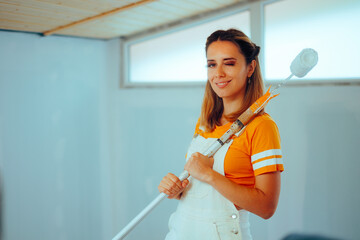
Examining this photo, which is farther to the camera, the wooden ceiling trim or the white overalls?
the wooden ceiling trim

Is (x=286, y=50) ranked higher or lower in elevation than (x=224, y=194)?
higher

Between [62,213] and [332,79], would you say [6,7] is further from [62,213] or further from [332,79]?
[332,79]

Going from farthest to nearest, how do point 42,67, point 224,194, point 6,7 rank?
point 42,67 → point 6,7 → point 224,194

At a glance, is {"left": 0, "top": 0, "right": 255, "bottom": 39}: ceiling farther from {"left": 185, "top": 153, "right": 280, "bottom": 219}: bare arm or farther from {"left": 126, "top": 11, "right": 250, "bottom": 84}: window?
{"left": 185, "top": 153, "right": 280, "bottom": 219}: bare arm

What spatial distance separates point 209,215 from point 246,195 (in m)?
0.19

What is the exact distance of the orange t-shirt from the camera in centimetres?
111

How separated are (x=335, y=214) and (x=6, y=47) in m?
2.01

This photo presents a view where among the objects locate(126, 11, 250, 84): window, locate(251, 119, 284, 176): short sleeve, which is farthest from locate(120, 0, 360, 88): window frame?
locate(251, 119, 284, 176): short sleeve

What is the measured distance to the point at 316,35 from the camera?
1939 millimetres

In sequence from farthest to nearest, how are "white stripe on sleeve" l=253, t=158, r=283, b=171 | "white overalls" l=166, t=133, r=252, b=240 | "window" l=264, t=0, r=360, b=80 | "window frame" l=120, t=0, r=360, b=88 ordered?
"window frame" l=120, t=0, r=360, b=88 < "window" l=264, t=0, r=360, b=80 < "white overalls" l=166, t=133, r=252, b=240 < "white stripe on sleeve" l=253, t=158, r=283, b=171

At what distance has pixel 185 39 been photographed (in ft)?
8.09

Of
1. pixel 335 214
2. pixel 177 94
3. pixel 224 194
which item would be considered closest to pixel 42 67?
pixel 177 94

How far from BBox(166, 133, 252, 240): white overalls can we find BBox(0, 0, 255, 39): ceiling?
1.03m

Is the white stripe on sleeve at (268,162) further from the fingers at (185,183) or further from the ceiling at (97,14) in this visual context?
the ceiling at (97,14)
